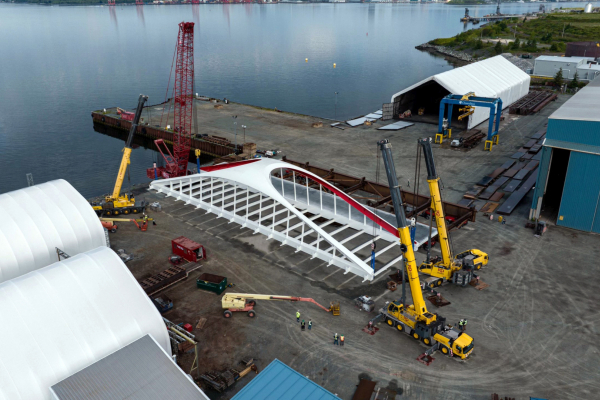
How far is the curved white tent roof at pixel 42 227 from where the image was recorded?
107ft

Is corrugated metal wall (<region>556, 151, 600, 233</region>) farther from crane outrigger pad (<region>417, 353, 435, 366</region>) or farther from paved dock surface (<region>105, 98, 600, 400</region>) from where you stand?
crane outrigger pad (<region>417, 353, 435, 366</region>)

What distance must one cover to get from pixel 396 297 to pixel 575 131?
23093 millimetres

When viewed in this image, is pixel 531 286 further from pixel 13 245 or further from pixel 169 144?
pixel 169 144

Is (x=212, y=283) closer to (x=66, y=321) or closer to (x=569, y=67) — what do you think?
(x=66, y=321)

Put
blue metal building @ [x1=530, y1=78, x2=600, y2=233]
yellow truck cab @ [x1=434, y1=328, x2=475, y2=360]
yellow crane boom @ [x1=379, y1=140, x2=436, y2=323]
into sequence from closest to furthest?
yellow crane boom @ [x1=379, y1=140, x2=436, y2=323] < yellow truck cab @ [x1=434, y1=328, x2=475, y2=360] < blue metal building @ [x1=530, y1=78, x2=600, y2=233]

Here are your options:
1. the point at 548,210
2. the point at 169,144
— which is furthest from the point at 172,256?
the point at 169,144

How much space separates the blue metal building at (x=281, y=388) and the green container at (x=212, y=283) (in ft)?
41.0

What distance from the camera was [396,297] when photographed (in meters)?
34.4

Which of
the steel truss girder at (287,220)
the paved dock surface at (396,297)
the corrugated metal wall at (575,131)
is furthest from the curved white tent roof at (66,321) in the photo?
the corrugated metal wall at (575,131)

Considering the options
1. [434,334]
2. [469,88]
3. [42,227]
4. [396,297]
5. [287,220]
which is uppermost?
[42,227]

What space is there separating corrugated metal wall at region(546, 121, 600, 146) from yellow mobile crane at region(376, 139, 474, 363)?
23.0m

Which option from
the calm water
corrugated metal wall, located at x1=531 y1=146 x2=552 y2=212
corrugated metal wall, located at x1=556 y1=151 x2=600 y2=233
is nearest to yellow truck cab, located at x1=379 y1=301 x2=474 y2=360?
corrugated metal wall, located at x1=556 y1=151 x2=600 y2=233

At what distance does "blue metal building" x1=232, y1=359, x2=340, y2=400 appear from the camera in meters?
21.6

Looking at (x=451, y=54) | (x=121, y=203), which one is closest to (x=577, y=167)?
(x=121, y=203)
